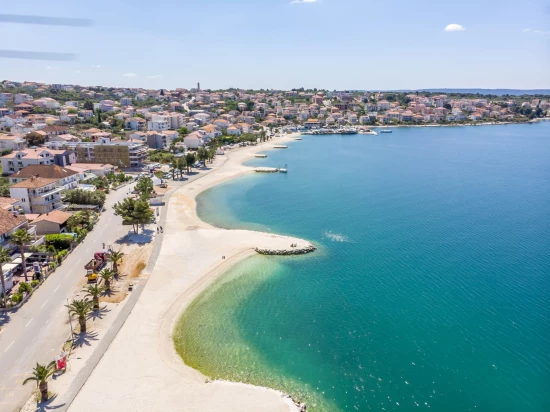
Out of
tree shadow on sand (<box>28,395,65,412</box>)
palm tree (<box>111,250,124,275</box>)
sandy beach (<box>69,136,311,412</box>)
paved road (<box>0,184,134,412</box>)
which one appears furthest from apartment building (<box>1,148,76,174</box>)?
tree shadow on sand (<box>28,395,65,412</box>)

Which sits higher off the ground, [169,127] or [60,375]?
[169,127]

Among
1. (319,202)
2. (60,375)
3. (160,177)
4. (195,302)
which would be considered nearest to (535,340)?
(195,302)

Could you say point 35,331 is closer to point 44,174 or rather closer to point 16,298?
point 16,298

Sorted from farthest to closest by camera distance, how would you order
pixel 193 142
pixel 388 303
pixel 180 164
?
pixel 193 142
pixel 180 164
pixel 388 303

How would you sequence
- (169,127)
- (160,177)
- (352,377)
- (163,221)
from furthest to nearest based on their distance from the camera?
(169,127)
(160,177)
(163,221)
(352,377)

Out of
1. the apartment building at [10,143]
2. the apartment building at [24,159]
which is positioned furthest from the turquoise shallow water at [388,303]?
the apartment building at [10,143]

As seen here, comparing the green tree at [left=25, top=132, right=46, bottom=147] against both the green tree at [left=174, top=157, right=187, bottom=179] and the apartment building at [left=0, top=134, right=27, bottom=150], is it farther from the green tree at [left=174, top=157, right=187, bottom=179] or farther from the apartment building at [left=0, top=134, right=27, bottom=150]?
the green tree at [left=174, top=157, right=187, bottom=179]

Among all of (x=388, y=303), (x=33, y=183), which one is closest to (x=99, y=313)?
(x=388, y=303)

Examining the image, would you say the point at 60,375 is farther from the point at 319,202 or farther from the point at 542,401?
the point at 319,202

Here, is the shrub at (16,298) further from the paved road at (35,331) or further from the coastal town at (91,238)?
the paved road at (35,331)
